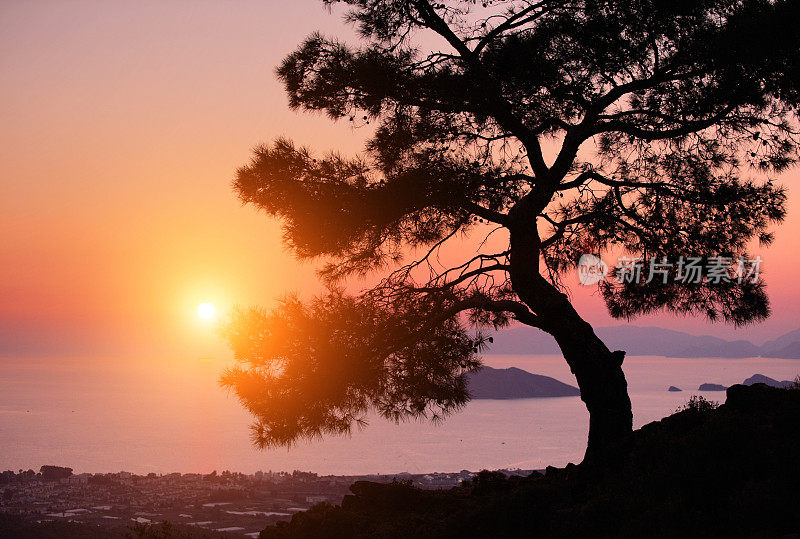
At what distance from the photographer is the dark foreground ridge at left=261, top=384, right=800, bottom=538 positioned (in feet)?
14.2

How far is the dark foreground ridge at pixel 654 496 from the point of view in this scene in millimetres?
4340

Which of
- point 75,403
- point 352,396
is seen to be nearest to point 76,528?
point 352,396

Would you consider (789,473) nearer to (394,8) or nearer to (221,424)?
(394,8)

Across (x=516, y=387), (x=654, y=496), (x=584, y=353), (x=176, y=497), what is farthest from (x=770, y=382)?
(x=654, y=496)

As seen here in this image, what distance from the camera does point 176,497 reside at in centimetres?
4816

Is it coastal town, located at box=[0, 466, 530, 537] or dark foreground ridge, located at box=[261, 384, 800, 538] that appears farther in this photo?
coastal town, located at box=[0, 466, 530, 537]

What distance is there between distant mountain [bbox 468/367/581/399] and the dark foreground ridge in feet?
398

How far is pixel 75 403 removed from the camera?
472ft

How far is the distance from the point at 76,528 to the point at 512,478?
41.9 metres

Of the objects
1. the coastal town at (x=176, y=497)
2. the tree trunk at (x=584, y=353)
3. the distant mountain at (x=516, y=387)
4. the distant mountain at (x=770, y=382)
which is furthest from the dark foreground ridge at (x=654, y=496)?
the distant mountain at (x=516, y=387)

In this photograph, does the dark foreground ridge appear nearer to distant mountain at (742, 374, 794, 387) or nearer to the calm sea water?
distant mountain at (742, 374, 794, 387)

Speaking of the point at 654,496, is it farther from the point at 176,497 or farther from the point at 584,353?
the point at 176,497

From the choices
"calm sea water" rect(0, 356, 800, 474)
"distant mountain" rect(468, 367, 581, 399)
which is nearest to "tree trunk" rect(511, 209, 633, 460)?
"calm sea water" rect(0, 356, 800, 474)

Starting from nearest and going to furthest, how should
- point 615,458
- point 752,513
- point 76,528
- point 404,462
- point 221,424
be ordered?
point 752,513, point 615,458, point 76,528, point 404,462, point 221,424
